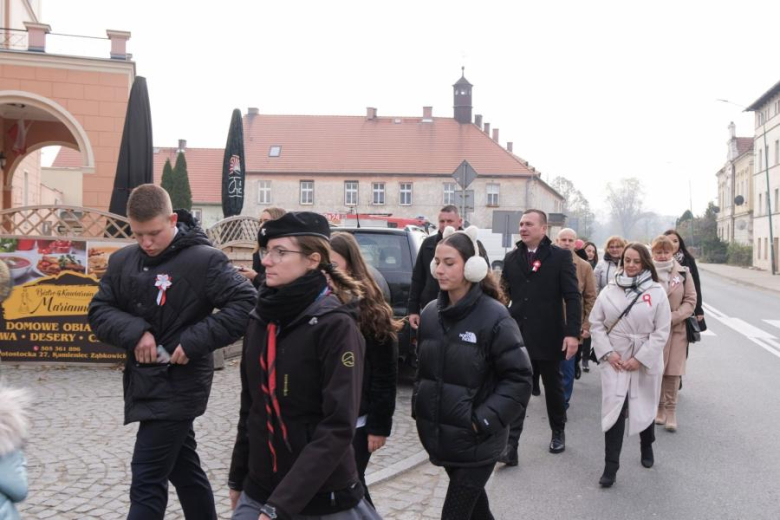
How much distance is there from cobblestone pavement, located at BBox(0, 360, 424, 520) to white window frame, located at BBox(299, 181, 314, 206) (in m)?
47.9

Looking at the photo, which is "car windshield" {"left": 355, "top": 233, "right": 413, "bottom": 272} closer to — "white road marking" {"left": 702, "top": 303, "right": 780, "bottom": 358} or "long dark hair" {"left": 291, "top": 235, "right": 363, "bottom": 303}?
"long dark hair" {"left": 291, "top": 235, "right": 363, "bottom": 303}

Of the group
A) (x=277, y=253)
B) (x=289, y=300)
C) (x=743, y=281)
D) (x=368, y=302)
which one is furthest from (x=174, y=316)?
(x=743, y=281)

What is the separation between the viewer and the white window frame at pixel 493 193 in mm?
55656

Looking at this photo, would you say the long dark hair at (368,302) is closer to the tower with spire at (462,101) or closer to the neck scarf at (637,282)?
the neck scarf at (637,282)

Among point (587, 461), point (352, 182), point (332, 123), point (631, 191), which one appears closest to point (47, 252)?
point (587, 461)

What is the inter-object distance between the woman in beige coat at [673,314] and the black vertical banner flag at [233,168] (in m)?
8.89

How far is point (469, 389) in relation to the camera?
3596 millimetres

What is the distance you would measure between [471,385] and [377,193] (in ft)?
176

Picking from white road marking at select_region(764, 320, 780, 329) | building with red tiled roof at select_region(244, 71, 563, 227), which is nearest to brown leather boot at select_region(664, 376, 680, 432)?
white road marking at select_region(764, 320, 780, 329)

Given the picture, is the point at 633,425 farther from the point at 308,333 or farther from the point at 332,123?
the point at 332,123

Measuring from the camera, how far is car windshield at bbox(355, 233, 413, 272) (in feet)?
28.9

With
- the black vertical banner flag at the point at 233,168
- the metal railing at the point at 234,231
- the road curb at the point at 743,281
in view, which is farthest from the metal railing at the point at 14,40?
the road curb at the point at 743,281

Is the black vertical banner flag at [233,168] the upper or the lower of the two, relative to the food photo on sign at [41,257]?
upper

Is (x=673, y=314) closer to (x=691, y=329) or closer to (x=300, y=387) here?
(x=691, y=329)
